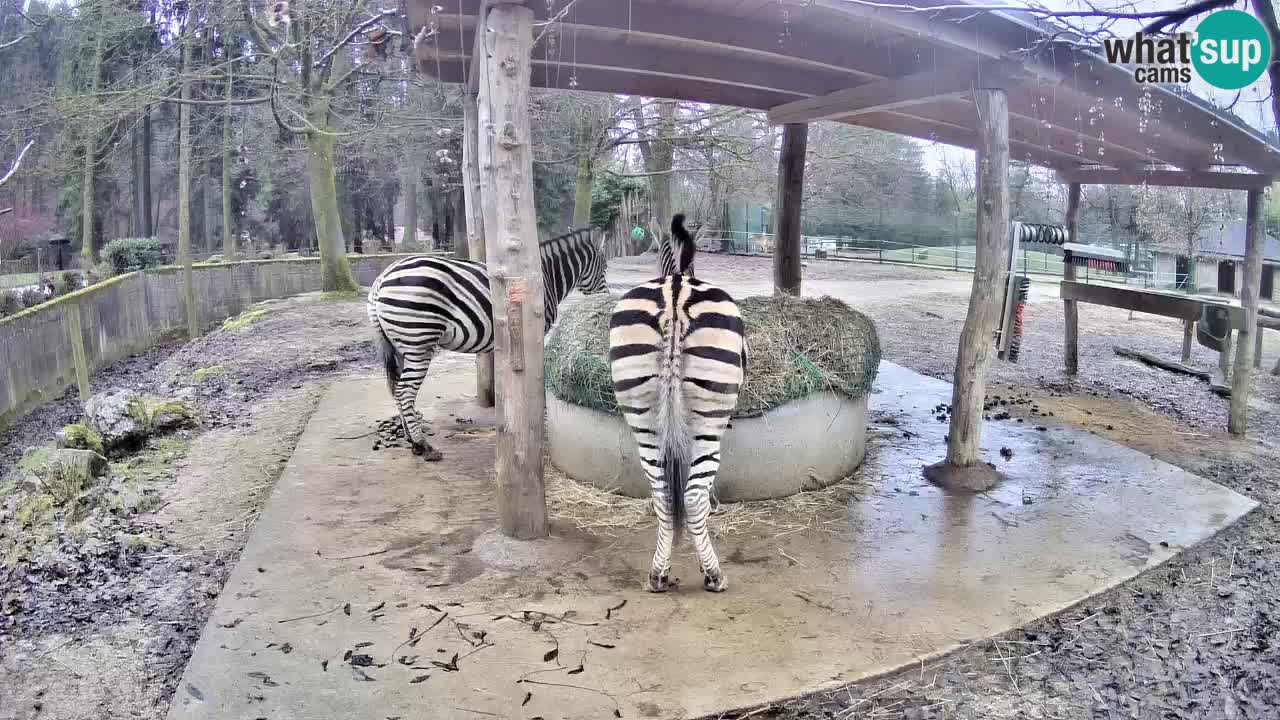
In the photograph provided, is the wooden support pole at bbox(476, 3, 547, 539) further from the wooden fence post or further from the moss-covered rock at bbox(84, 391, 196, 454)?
the wooden fence post

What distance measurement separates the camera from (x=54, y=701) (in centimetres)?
318

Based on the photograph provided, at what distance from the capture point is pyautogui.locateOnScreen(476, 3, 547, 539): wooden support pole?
13.8 feet

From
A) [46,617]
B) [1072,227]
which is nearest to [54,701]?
[46,617]

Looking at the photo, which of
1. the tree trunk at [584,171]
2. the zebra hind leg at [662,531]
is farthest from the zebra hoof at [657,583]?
the tree trunk at [584,171]

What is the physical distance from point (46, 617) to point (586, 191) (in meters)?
13.8

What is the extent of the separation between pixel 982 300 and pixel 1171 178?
482 centimetres

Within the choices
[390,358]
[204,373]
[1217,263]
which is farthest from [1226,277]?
[204,373]

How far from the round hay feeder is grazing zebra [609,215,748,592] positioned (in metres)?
1.20

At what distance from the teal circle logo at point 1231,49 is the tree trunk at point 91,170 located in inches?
514

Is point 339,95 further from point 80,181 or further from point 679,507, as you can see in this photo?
point 679,507

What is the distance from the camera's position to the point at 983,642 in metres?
3.49

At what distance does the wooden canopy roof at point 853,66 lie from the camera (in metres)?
4.90

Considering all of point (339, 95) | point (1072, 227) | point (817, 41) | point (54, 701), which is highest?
point (339, 95)

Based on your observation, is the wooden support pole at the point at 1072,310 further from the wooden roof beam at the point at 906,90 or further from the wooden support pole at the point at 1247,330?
the wooden roof beam at the point at 906,90
